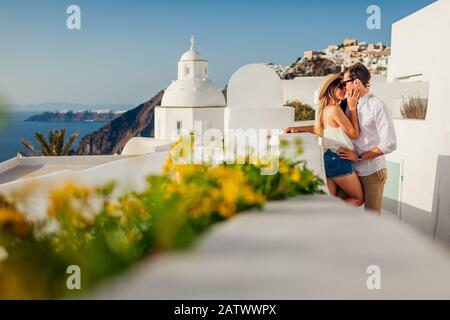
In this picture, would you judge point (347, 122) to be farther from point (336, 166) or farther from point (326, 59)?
point (326, 59)

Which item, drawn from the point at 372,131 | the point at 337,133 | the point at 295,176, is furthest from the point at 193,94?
the point at 295,176

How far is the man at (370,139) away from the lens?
14.3 ft

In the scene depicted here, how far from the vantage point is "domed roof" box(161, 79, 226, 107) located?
909 inches

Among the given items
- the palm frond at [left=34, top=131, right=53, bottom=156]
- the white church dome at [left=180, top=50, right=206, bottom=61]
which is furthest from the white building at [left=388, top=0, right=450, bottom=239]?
the white church dome at [left=180, top=50, right=206, bottom=61]

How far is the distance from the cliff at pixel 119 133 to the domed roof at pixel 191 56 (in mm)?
4020

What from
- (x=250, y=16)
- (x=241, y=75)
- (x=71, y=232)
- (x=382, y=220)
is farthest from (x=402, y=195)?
(x=241, y=75)

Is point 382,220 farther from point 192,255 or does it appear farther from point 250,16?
point 250,16

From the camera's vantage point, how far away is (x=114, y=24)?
178 inches

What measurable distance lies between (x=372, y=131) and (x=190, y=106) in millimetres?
18855

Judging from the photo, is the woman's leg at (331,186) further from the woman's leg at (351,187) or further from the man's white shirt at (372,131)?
the man's white shirt at (372,131)

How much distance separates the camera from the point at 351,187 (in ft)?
13.5

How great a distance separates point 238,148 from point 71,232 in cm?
203

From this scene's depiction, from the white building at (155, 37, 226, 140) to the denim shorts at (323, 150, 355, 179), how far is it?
1806cm

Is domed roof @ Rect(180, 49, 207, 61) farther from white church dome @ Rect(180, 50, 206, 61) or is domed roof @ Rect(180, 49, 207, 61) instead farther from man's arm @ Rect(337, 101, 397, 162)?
man's arm @ Rect(337, 101, 397, 162)
